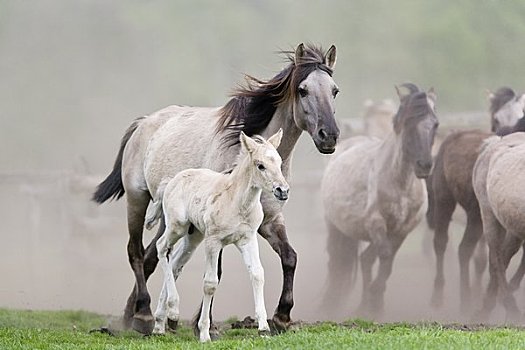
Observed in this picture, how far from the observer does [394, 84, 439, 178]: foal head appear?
15.1 m

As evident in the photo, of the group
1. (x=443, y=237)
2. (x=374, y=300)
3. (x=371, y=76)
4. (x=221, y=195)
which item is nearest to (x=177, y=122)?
(x=221, y=195)

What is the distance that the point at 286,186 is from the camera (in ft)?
31.6

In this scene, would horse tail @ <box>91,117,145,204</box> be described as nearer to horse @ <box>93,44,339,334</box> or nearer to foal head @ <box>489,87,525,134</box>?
horse @ <box>93,44,339,334</box>

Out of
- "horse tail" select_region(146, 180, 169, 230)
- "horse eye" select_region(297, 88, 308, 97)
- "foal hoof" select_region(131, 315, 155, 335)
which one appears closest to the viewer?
"horse eye" select_region(297, 88, 308, 97)

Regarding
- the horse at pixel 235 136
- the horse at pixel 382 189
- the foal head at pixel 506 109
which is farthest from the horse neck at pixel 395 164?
the horse at pixel 235 136

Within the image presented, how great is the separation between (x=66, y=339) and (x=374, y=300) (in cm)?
622

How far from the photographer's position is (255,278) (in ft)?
32.2

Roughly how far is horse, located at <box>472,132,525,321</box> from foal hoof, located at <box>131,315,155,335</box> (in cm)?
425

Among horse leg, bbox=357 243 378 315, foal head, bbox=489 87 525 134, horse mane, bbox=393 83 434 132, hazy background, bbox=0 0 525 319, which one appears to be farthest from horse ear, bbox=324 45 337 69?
hazy background, bbox=0 0 525 319

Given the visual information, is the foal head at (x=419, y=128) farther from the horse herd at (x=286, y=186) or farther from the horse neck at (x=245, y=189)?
the horse neck at (x=245, y=189)

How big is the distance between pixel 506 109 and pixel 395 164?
7.27ft

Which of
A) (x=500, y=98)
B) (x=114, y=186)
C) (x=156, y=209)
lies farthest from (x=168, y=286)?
(x=500, y=98)

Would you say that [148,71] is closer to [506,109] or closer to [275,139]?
[506,109]

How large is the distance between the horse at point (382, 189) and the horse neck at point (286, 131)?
4131 mm
